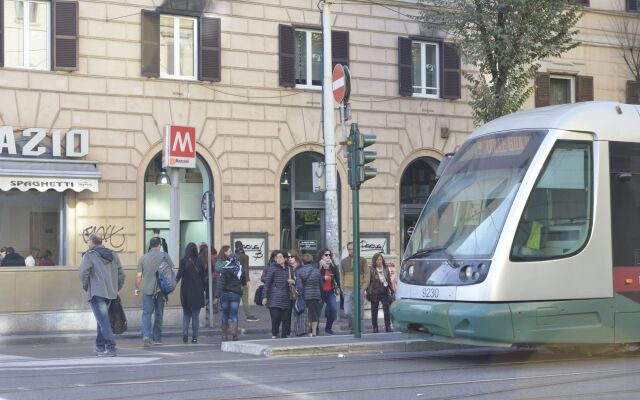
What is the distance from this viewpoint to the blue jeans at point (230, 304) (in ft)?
62.0

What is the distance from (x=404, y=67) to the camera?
29500 millimetres

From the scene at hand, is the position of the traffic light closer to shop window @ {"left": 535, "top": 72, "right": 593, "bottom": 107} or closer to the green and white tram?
the green and white tram

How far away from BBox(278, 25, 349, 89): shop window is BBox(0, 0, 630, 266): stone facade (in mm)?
206

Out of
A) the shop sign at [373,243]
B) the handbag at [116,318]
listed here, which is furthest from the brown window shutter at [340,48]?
the handbag at [116,318]

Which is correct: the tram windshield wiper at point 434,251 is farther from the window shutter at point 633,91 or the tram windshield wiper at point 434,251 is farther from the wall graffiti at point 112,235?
the window shutter at point 633,91

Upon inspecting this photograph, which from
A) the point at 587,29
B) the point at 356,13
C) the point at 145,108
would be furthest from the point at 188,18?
the point at 587,29

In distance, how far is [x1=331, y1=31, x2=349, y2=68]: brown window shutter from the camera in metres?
28.5

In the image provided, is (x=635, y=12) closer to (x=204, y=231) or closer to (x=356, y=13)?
(x=356, y=13)

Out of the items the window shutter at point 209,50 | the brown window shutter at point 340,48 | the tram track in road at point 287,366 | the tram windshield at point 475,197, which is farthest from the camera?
the brown window shutter at point 340,48

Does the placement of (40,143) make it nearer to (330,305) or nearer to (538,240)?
(330,305)

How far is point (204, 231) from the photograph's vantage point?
27188 millimetres

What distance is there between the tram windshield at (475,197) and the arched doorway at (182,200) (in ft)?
42.0

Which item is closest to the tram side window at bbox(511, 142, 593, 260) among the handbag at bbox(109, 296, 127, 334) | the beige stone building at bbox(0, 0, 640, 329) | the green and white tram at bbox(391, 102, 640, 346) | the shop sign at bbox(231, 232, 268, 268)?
the green and white tram at bbox(391, 102, 640, 346)

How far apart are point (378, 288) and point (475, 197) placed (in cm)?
697
